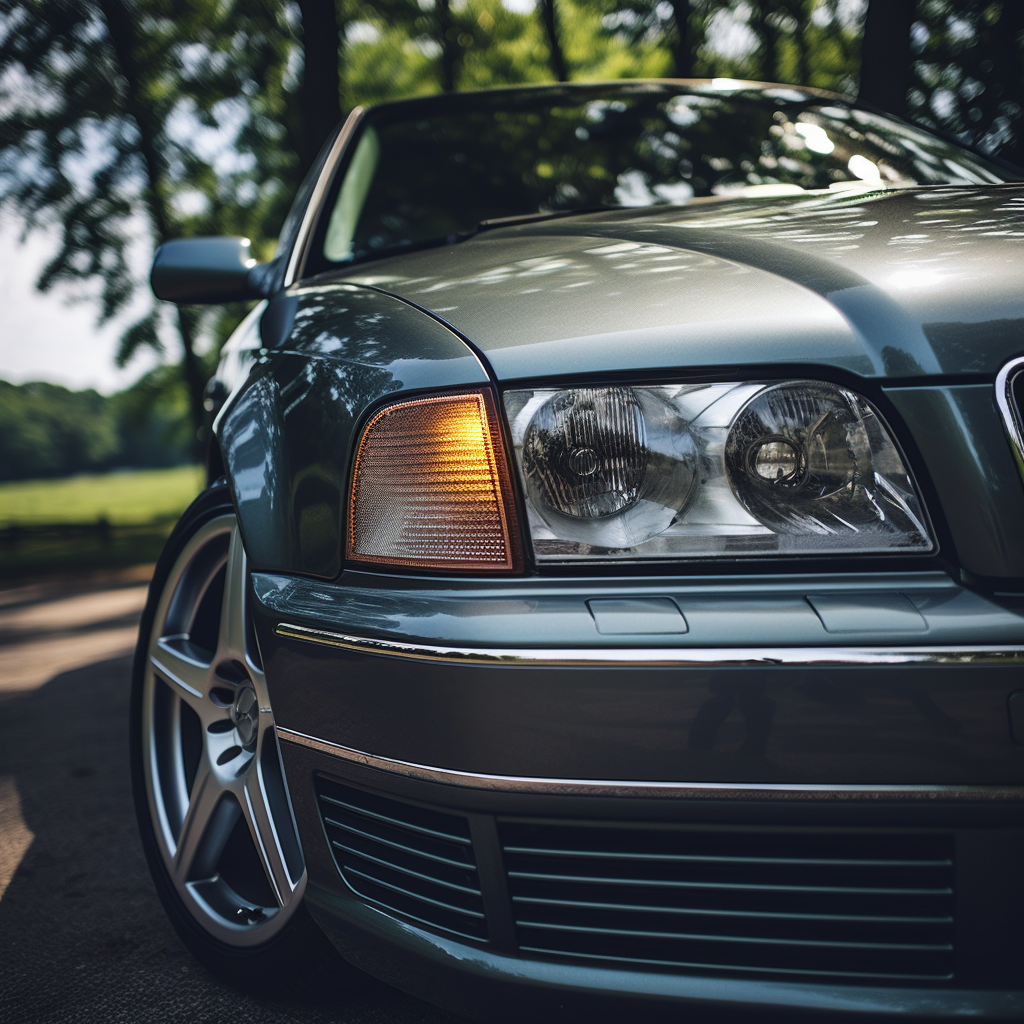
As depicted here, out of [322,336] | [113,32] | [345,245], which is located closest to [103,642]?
[345,245]

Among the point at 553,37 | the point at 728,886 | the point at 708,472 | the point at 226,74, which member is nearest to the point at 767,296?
the point at 708,472

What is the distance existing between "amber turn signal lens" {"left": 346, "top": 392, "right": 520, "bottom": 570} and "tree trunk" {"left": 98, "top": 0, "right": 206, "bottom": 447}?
37.4ft

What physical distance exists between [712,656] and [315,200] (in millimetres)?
1797

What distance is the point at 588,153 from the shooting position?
2789mm

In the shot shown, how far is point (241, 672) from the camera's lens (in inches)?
69.1

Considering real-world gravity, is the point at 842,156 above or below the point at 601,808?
above

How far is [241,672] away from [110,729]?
2139 millimetres

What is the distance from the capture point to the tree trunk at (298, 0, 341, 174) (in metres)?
7.79

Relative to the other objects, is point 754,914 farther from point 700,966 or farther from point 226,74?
point 226,74

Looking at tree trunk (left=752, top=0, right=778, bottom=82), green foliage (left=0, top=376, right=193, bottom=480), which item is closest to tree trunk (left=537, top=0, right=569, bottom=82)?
tree trunk (left=752, top=0, right=778, bottom=82)

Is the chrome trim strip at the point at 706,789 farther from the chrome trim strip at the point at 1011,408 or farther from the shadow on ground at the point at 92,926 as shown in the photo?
the shadow on ground at the point at 92,926

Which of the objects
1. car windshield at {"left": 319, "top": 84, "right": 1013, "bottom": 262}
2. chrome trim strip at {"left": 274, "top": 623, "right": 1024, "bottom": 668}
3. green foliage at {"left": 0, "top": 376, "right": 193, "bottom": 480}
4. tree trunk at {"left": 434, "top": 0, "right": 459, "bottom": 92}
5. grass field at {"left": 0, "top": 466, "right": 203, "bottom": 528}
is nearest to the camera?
chrome trim strip at {"left": 274, "top": 623, "right": 1024, "bottom": 668}

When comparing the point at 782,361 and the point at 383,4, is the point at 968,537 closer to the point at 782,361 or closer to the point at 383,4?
the point at 782,361

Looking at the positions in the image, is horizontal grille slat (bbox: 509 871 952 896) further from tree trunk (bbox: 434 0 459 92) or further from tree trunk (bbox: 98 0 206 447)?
tree trunk (bbox: 434 0 459 92)
